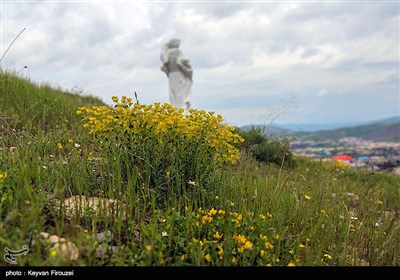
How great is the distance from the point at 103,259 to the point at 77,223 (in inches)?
16.4

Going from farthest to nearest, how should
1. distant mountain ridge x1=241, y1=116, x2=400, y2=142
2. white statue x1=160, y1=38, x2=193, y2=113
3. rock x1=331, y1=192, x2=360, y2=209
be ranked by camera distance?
distant mountain ridge x1=241, y1=116, x2=400, y2=142
white statue x1=160, y1=38, x2=193, y2=113
rock x1=331, y1=192, x2=360, y2=209

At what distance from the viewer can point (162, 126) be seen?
2.90m

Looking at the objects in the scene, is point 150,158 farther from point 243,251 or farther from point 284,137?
point 284,137

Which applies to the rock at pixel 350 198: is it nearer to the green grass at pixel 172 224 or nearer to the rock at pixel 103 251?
the green grass at pixel 172 224

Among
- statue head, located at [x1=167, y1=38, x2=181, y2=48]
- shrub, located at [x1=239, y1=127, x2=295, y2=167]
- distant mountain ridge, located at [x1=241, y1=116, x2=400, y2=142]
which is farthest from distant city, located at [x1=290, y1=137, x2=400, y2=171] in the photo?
distant mountain ridge, located at [x1=241, y1=116, x2=400, y2=142]

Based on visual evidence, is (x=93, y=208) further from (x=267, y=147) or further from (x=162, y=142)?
(x=267, y=147)

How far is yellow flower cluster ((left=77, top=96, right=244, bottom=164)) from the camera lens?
2975 millimetres

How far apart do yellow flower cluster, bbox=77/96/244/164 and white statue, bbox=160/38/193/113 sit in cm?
925

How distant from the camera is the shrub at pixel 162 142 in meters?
2.99

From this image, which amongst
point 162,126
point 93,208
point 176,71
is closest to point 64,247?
point 93,208

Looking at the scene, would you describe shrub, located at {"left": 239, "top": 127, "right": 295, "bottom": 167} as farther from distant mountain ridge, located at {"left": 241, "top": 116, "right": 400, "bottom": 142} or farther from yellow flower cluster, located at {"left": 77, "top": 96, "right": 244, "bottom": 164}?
A: distant mountain ridge, located at {"left": 241, "top": 116, "right": 400, "bottom": 142}

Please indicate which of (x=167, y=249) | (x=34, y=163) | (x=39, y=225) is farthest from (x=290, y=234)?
(x=34, y=163)

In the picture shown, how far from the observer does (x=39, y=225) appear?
2.15m

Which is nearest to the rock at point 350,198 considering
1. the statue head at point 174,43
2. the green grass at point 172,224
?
the green grass at point 172,224
